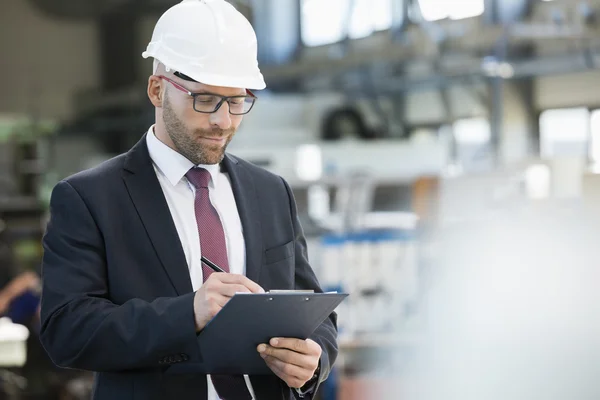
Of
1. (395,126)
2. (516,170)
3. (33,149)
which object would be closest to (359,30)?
(395,126)

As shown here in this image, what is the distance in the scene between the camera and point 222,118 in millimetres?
1525

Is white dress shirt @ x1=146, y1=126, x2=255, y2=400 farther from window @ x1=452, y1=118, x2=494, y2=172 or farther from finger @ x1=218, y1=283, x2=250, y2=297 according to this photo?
window @ x1=452, y1=118, x2=494, y2=172

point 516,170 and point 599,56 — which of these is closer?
point 516,170

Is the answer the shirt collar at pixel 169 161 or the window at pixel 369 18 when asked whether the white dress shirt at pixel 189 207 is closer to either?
the shirt collar at pixel 169 161

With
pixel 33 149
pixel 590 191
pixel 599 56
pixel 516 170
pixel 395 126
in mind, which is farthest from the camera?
pixel 395 126

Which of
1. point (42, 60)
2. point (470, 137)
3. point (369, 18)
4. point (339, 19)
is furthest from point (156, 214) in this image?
point (470, 137)

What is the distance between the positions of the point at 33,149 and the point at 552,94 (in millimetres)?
6160

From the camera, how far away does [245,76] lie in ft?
5.15

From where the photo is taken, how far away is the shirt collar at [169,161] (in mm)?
1586

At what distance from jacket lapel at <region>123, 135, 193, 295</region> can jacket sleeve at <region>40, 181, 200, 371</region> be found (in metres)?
0.07

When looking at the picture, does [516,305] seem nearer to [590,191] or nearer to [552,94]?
[590,191]

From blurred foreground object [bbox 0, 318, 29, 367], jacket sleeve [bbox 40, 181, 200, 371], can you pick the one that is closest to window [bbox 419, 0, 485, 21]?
blurred foreground object [bbox 0, 318, 29, 367]

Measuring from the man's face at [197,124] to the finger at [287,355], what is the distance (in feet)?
1.07

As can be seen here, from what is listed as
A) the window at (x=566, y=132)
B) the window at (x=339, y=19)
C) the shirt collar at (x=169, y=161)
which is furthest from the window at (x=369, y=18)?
the shirt collar at (x=169, y=161)
